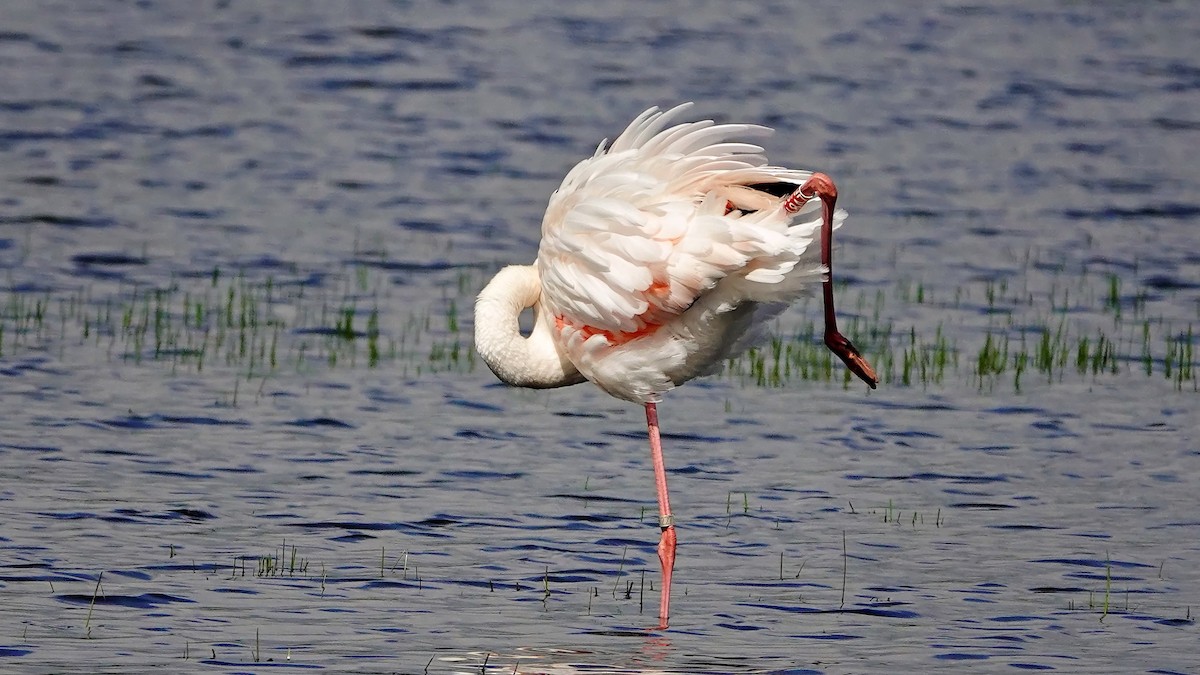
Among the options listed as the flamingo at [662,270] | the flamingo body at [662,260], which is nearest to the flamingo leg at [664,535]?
the flamingo at [662,270]

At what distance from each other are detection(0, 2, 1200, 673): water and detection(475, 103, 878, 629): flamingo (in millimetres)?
1040

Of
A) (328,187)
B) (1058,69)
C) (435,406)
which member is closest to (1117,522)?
(435,406)

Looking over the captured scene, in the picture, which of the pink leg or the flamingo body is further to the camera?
the flamingo body

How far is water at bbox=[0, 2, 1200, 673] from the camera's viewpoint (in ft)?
28.0

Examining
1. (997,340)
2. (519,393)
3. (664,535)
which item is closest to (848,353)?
(664,535)

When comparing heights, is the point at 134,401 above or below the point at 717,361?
below

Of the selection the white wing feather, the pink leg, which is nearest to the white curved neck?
the white wing feather

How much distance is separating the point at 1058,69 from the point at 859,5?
155 inches

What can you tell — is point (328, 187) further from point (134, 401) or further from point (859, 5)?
point (859, 5)

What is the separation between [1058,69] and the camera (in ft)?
78.6

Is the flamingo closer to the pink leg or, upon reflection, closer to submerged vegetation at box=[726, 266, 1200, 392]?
the pink leg

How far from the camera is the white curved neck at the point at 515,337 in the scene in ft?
29.9

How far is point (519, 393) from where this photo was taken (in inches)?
514

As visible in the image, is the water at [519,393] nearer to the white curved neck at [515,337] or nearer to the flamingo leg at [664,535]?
the flamingo leg at [664,535]
